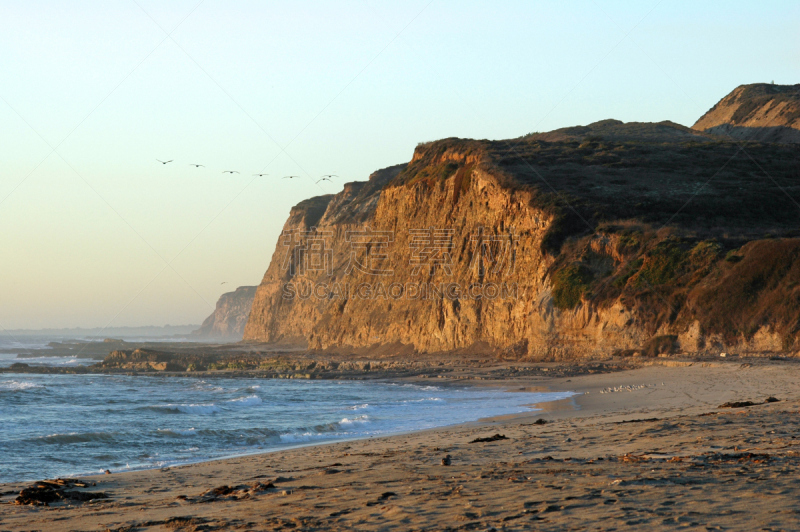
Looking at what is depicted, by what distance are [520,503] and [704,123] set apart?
98.8 m

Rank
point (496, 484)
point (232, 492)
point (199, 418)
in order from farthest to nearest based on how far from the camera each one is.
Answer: point (199, 418), point (232, 492), point (496, 484)

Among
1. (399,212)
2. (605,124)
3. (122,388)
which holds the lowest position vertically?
(122,388)

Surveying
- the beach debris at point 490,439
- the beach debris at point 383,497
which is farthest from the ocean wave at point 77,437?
the beach debris at point 383,497

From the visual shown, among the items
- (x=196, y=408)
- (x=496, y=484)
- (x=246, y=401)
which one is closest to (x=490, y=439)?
(x=496, y=484)

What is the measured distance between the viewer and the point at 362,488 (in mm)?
7699

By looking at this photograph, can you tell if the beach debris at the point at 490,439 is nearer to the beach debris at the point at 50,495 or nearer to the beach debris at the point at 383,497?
the beach debris at the point at 383,497

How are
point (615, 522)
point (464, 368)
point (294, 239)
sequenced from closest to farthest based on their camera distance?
point (615, 522) < point (464, 368) < point (294, 239)

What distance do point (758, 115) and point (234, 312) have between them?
14886 centimetres

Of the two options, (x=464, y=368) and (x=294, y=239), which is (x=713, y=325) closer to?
(x=464, y=368)

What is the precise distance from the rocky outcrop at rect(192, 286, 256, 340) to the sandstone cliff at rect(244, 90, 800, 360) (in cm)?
12546

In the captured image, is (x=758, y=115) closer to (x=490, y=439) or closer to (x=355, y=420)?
(x=355, y=420)

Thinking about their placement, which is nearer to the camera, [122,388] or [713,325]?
[713,325]

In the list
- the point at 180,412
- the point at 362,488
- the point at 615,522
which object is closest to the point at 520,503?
the point at 615,522

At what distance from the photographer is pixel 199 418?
21.2 meters
